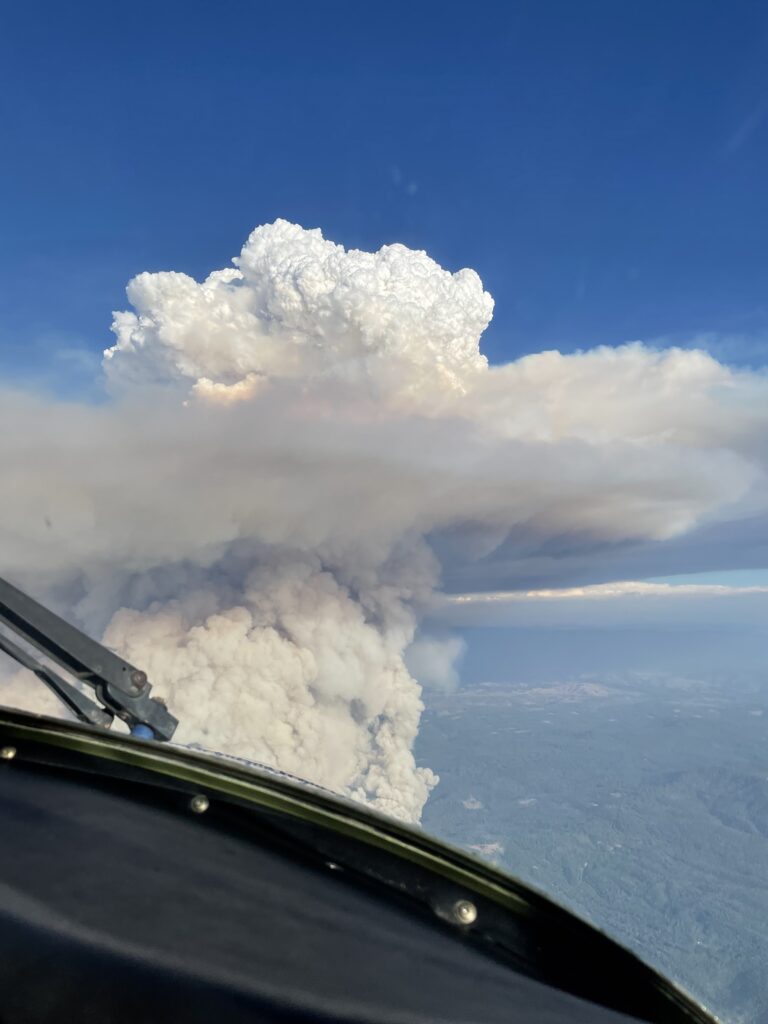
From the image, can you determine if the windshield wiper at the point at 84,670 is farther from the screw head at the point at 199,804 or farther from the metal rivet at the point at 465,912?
the metal rivet at the point at 465,912

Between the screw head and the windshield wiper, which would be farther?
the windshield wiper

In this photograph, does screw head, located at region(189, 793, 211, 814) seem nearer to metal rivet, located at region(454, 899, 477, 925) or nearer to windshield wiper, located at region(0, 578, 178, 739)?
metal rivet, located at region(454, 899, 477, 925)

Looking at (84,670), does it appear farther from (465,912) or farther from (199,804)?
(465,912)

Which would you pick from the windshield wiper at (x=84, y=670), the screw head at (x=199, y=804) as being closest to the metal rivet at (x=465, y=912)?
the screw head at (x=199, y=804)

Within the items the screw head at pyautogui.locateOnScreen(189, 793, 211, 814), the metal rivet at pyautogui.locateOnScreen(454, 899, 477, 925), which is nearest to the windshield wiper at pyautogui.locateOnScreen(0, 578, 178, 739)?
the screw head at pyautogui.locateOnScreen(189, 793, 211, 814)

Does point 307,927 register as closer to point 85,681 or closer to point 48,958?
point 48,958

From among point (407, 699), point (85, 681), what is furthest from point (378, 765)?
point (85, 681)
